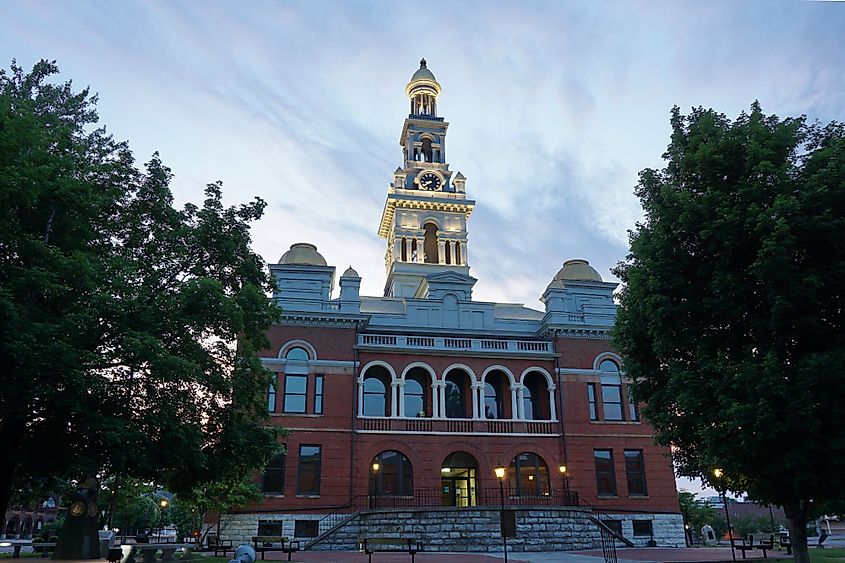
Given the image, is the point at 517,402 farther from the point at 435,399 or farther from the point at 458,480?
the point at 458,480

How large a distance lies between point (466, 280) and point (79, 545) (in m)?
23.5

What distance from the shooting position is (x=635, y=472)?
3434cm

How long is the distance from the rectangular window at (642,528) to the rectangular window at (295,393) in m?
18.2

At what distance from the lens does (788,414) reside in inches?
494

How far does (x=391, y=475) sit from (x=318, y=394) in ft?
18.2

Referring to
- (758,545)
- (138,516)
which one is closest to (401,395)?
(758,545)

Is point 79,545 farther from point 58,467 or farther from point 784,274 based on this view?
point 784,274

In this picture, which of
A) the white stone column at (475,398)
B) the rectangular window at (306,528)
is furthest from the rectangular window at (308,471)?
the white stone column at (475,398)

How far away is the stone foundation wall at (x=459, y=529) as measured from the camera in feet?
89.2

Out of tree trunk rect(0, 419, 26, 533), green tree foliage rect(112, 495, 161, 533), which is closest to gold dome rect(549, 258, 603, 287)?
tree trunk rect(0, 419, 26, 533)

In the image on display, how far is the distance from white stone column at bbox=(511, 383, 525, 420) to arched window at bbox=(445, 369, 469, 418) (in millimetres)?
2544

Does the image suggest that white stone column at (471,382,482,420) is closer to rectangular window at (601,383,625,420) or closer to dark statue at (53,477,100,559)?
rectangular window at (601,383,625,420)

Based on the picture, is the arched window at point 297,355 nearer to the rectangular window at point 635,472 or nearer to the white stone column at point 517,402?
the white stone column at point 517,402

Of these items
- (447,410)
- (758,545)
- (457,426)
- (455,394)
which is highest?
(455,394)
